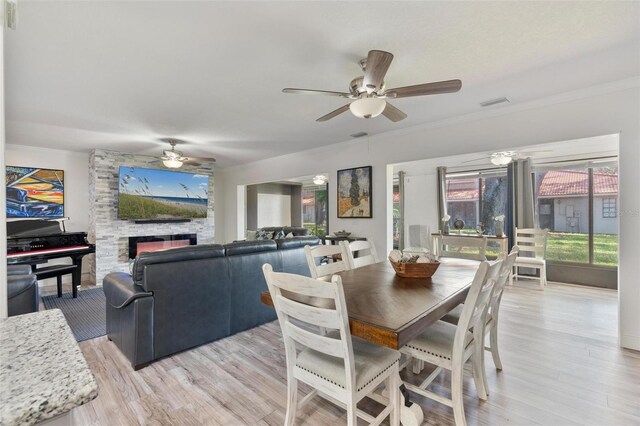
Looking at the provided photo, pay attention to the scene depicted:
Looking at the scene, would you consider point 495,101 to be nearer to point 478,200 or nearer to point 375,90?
point 375,90

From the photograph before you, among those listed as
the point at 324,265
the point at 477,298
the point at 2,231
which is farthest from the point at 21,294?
the point at 477,298

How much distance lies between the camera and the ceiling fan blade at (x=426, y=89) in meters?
2.06

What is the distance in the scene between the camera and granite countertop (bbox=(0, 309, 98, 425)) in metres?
0.50

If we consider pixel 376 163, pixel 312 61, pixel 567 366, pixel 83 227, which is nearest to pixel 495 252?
pixel 376 163

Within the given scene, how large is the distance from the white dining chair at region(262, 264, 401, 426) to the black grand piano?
13.7 ft

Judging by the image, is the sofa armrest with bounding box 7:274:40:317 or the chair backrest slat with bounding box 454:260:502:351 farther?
the sofa armrest with bounding box 7:274:40:317

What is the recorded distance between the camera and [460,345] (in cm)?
162

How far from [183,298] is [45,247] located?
133 inches

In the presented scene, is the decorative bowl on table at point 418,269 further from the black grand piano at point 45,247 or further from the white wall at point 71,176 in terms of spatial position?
the white wall at point 71,176

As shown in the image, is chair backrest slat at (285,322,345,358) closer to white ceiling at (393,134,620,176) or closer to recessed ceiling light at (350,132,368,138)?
white ceiling at (393,134,620,176)

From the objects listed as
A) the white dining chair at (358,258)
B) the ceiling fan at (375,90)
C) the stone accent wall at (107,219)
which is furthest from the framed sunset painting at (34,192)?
the white dining chair at (358,258)

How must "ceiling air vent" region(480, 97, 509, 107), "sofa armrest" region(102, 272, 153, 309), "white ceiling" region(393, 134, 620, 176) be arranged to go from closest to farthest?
"sofa armrest" region(102, 272, 153, 309) → "ceiling air vent" region(480, 97, 509, 107) → "white ceiling" region(393, 134, 620, 176)

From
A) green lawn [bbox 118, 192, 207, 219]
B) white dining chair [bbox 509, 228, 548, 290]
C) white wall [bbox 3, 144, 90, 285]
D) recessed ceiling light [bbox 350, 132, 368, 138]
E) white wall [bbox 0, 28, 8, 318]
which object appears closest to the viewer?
white wall [bbox 0, 28, 8, 318]

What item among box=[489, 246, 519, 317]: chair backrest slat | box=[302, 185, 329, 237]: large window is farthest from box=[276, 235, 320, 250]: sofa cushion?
box=[302, 185, 329, 237]: large window
